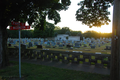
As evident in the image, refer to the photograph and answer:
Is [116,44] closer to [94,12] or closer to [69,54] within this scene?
[69,54]

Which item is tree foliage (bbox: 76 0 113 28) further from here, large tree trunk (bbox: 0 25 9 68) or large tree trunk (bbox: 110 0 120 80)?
large tree trunk (bbox: 0 25 9 68)

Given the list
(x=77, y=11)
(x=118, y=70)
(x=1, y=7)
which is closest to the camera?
(x=118, y=70)

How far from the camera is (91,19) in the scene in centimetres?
758

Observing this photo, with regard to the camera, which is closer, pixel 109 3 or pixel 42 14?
pixel 109 3

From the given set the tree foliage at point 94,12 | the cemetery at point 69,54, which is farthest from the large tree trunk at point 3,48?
the tree foliage at point 94,12

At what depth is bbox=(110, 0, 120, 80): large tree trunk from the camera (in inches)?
125

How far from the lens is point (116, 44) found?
10.7ft

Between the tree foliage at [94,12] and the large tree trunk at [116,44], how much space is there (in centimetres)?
399

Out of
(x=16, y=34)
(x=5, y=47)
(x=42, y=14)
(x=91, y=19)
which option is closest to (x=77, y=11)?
(x=91, y=19)

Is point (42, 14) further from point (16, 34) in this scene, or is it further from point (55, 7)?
point (16, 34)

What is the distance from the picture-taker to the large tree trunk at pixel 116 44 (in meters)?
3.18

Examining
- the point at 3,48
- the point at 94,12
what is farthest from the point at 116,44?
the point at 3,48

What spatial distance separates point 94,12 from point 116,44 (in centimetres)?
483

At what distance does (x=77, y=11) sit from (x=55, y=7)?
198 centimetres
